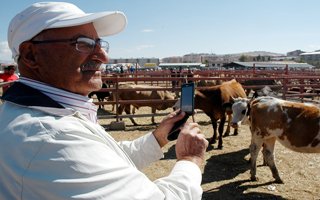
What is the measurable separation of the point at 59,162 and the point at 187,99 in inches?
40.8

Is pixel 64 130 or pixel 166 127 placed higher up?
pixel 64 130

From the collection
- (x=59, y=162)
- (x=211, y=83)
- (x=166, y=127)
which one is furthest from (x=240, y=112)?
(x=211, y=83)

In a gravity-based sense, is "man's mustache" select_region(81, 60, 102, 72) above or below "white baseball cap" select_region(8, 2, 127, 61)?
below

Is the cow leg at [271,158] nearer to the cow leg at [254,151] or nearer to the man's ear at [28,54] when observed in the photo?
the cow leg at [254,151]

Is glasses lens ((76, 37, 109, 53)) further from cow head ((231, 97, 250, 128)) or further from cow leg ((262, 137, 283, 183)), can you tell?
cow head ((231, 97, 250, 128))

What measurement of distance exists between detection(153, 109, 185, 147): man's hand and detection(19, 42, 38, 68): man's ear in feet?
2.75

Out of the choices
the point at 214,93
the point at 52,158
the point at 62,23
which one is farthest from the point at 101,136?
the point at 214,93

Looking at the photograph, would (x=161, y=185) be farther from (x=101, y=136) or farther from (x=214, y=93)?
(x=214, y=93)

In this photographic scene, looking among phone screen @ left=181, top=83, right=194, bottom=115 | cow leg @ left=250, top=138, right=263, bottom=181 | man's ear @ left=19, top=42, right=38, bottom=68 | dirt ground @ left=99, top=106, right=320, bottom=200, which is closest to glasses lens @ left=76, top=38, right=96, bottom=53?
man's ear @ left=19, top=42, right=38, bottom=68

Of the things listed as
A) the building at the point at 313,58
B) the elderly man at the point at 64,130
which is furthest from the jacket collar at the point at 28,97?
the building at the point at 313,58

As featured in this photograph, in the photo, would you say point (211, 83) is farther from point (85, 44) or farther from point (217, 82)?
point (85, 44)

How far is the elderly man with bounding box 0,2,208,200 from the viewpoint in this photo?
1.04 m

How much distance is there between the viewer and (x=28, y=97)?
4.08ft

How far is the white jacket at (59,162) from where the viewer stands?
40.6 inches
